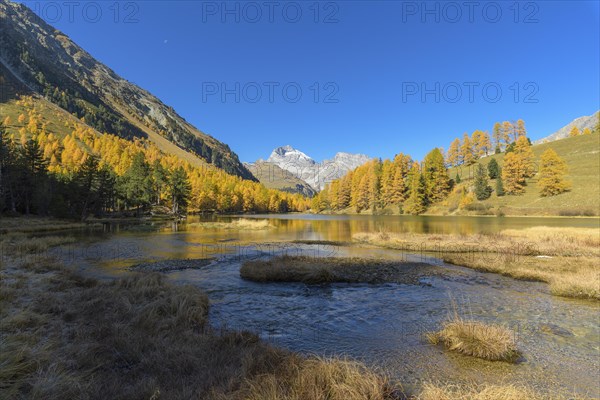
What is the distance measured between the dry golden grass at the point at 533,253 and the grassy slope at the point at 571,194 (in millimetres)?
50727

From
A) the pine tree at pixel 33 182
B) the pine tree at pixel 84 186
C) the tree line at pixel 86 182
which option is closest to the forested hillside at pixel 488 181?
the tree line at pixel 86 182

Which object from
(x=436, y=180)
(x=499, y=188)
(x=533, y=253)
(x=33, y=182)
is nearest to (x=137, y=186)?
(x=33, y=182)

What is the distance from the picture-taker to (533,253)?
28031 mm

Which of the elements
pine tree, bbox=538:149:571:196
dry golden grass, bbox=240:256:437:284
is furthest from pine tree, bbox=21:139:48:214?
pine tree, bbox=538:149:571:196

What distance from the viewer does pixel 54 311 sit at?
1097 centimetres

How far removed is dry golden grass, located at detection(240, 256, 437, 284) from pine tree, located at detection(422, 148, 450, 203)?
97143 mm

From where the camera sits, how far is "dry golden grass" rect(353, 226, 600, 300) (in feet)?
55.3

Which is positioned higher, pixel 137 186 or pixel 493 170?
pixel 493 170

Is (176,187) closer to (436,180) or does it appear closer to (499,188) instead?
(436,180)

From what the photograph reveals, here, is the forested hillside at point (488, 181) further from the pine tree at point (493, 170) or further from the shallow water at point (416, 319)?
the shallow water at point (416, 319)

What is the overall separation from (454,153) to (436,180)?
38995 millimetres

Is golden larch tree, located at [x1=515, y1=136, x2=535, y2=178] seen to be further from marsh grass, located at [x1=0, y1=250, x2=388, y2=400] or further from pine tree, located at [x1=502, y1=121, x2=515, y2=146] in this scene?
marsh grass, located at [x1=0, y1=250, x2=388, y2=400]

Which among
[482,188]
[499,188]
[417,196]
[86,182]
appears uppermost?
[482,188]

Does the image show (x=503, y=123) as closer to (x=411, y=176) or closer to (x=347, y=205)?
(x=411, y=176)
